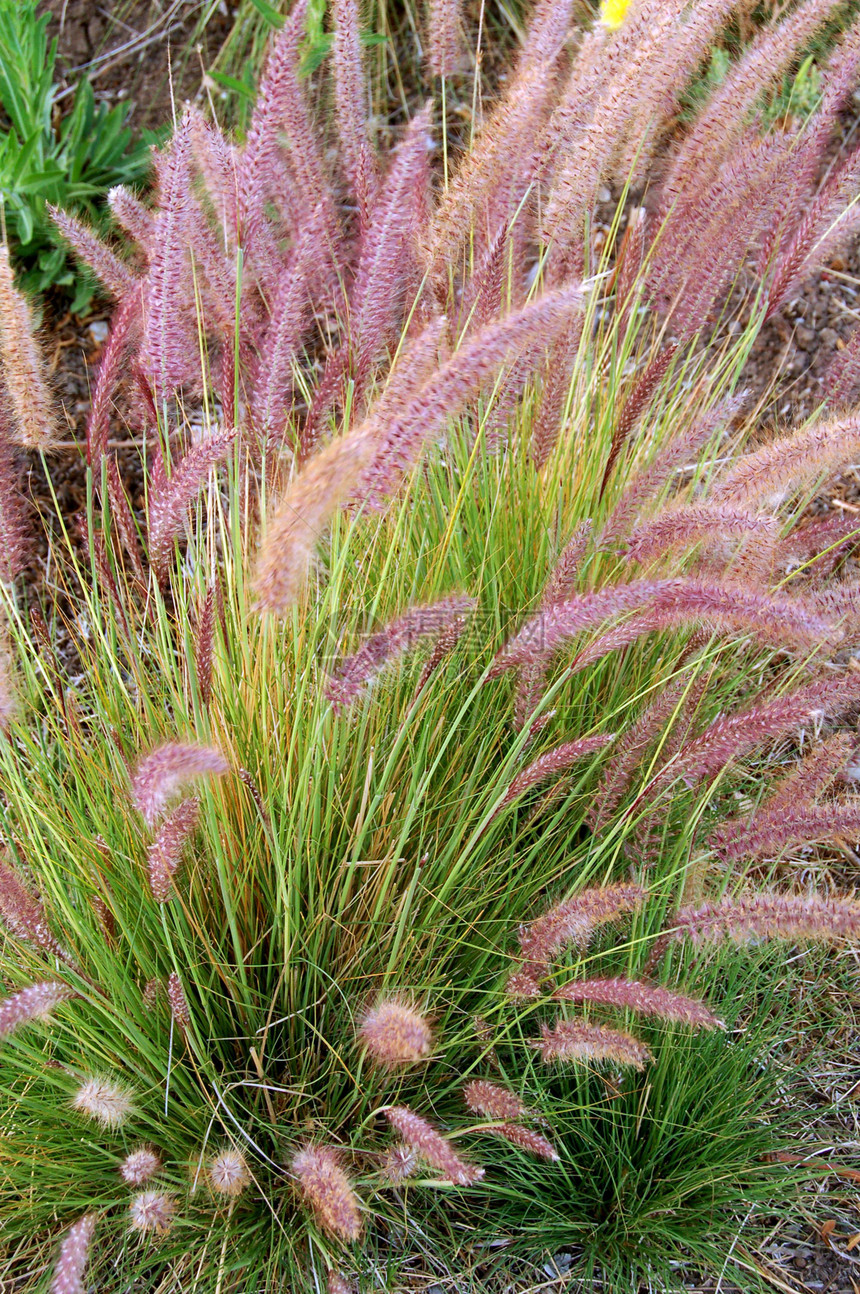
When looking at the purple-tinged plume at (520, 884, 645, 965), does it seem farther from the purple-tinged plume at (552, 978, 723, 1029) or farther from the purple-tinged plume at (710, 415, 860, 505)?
the purple-tinged plume at (710, 415, 860, 505)

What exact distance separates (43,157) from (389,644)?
2676mm

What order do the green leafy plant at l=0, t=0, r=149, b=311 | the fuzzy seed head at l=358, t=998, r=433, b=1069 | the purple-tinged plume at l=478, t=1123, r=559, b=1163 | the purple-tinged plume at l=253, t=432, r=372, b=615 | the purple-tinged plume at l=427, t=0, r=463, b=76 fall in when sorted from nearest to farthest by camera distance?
the purple-tinged plume at l=253, t=432, r=372, b=615, the fuzzy seed head at l=358, t=998, r=433, b=1069, the purple-tinged plume at l=478, t=1123, r=559, b=1163, the purple-tinged plume at l=427, t=0, r=463, b=76, the green leafy plant at l=0, t=0, r=149, b=311

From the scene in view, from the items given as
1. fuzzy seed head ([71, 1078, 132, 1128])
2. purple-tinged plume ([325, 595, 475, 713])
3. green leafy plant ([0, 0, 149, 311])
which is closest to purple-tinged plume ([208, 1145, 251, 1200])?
fuzzy seed head ([71, 1078, 132, 1128])

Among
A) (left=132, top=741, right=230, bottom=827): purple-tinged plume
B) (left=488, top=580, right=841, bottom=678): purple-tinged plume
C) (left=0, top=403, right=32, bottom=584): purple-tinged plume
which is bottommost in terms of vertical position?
(left=488, top=580, right=841, bottom=678): purple-tinged plume

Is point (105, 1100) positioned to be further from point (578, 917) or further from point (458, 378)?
point (458, 378)

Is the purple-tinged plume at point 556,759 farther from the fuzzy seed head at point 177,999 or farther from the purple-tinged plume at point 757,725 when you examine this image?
the fuzzy seed head at point 177,999

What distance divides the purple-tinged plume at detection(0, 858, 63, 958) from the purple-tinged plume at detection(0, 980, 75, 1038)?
195mm

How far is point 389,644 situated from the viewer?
1473 millimetres

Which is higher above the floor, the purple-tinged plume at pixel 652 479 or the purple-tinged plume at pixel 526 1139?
the purple-tinged plume at pixel 652 479

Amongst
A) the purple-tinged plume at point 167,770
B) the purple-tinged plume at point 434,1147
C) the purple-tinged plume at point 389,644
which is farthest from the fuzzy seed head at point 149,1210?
the purple-tinged plume at point 389,644

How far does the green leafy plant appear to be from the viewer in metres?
3.08

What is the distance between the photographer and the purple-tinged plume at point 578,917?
1477 mm

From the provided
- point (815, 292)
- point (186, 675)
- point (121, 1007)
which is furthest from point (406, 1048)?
point (815, 292)

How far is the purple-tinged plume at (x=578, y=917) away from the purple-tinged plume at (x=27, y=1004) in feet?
2.22
